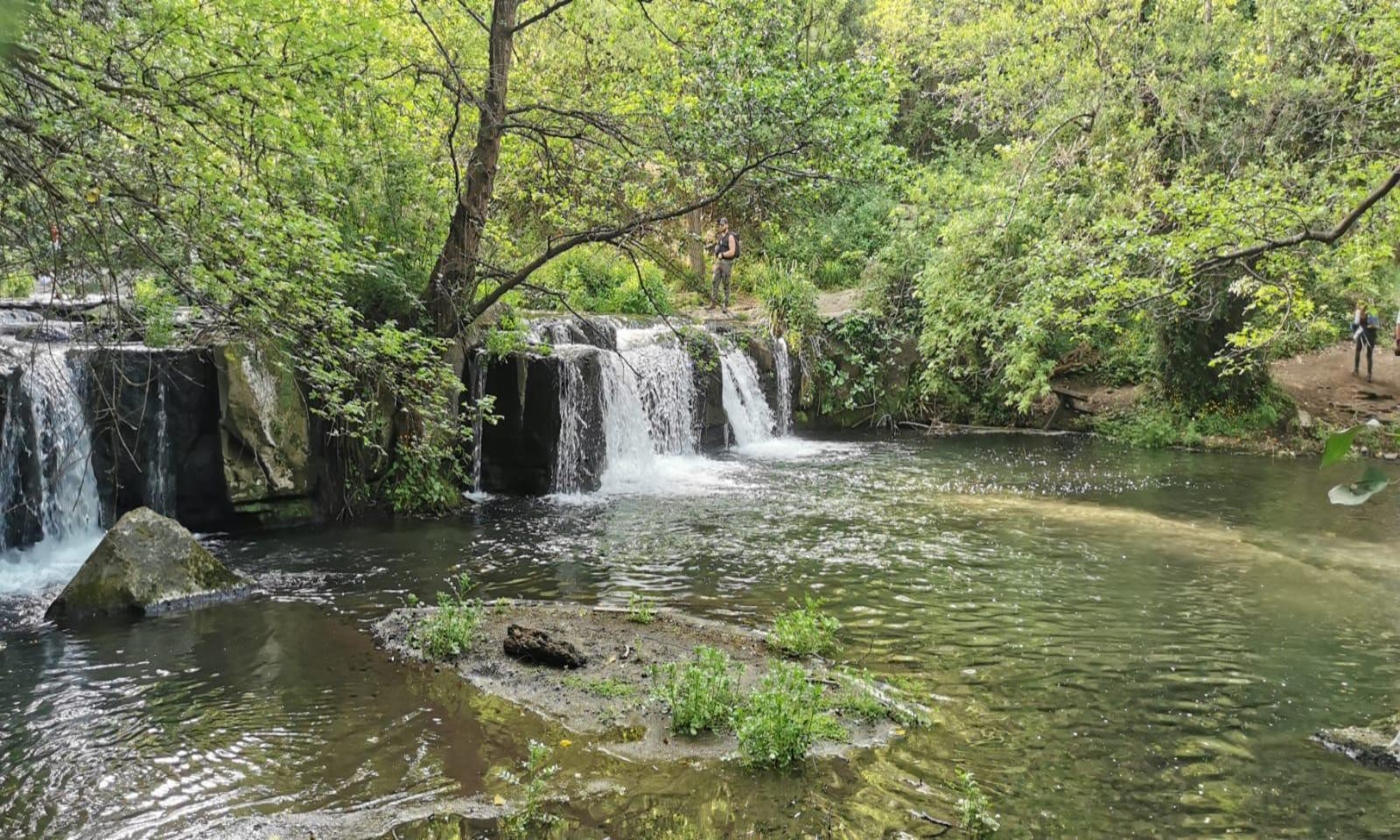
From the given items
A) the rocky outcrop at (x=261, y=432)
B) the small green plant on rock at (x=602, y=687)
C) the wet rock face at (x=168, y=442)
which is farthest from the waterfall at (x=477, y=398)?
the small green plant on rock at (x=602, y=687)

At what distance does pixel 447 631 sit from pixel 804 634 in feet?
7.90

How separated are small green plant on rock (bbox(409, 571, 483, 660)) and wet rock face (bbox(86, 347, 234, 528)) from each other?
4951 mm

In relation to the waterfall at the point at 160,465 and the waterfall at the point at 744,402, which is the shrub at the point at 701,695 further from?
the waterfall at the point at 744,402

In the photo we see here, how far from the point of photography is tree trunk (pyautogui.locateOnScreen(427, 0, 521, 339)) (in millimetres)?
9055

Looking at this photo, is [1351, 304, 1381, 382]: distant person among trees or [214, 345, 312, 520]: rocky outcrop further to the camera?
[1351, 304, 1381, 382]: distant person among trees

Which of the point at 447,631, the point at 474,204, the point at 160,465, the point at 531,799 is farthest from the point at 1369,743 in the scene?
the point at 160,465

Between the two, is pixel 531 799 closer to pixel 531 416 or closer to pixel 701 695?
pixel 701 695

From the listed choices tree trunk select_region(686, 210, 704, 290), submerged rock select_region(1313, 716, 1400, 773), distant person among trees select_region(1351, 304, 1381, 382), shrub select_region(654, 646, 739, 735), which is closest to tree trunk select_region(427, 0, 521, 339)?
shrub select_region(654, 646, 739, 735)

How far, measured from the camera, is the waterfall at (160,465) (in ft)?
31.7

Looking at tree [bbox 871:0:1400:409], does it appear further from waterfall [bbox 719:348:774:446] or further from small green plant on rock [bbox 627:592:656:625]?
small green plant on rock [bbox 627:592:656:625]

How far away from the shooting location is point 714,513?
11.1 meters

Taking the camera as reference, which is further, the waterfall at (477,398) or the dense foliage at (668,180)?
the waterfall at (477,398)

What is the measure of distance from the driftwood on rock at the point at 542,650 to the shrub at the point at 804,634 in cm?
134

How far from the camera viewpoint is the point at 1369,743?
4559 millimetres
